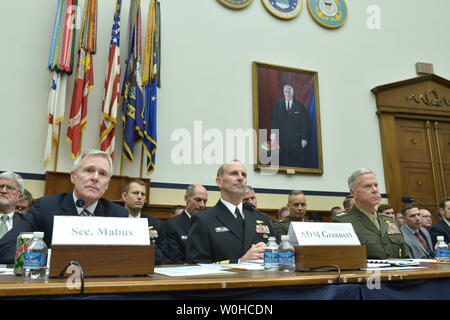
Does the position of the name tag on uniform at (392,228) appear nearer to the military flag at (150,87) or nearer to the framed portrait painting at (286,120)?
the framed portrait painting at (286,120)

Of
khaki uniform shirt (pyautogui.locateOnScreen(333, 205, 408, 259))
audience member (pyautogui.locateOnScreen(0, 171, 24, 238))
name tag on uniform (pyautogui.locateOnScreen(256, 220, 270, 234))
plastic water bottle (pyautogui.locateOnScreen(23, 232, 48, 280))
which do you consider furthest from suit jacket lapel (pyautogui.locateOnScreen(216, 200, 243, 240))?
audience member (pyautogui.locateOnScreen(0, 171, 24, 238))

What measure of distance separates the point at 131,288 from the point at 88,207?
1032 mm

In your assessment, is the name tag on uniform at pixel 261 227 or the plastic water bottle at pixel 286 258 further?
the name tag on uniform at pixel 261 227

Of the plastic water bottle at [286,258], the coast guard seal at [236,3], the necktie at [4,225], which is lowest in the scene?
the plastic water bottle at [286,258]

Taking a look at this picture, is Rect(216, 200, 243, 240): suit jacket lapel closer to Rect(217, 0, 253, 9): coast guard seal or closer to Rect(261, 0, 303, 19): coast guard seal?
Rect(217, 0, 253, 9): coast guard seal

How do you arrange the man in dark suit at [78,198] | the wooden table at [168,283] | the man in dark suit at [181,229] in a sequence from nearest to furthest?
the wooden table at [168,283], the man in dark suit at [78,198], the man in dark suit at [181,229]

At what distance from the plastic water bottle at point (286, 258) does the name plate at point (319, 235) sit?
0.11 feet

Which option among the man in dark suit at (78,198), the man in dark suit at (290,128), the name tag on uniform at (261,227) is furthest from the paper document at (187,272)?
the man in dark suit at (290,128)

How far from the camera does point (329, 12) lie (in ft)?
22.5

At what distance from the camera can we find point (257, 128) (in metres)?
5.93

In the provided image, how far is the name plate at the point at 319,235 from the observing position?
1604mm

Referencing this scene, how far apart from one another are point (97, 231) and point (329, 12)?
665cm
